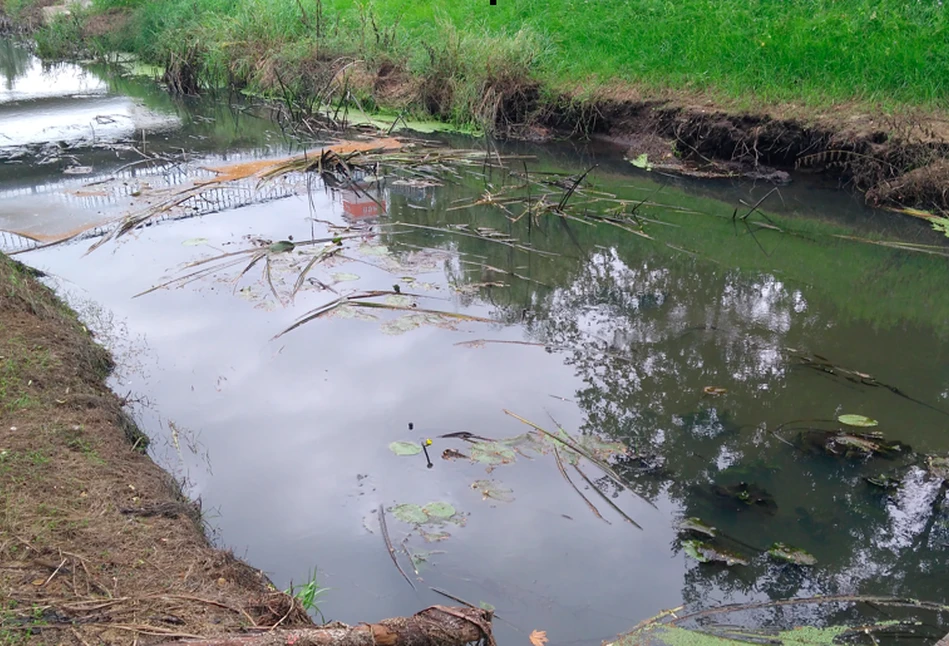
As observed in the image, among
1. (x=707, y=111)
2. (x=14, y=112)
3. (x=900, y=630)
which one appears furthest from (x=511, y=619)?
(x=14, y=112)

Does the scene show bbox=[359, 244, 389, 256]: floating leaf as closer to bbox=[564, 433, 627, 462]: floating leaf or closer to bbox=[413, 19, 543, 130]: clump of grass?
bbox=[564, 433, 627, 462]: floating leaf

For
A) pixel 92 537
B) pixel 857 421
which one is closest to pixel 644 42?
pixel 857 421

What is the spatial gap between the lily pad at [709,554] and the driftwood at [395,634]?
1281 millimetres

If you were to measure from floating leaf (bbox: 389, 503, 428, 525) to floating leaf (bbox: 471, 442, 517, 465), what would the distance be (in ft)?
1.64

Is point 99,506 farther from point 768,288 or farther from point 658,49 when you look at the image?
point 658,49

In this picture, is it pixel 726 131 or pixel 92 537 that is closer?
pixel 92 537

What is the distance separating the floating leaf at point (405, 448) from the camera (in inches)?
163

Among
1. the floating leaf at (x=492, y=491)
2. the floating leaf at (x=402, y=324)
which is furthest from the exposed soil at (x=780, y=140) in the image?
the floating leaf at (x=492, y=491)

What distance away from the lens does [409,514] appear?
12.1 ft

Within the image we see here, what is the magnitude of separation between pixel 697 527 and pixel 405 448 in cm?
152

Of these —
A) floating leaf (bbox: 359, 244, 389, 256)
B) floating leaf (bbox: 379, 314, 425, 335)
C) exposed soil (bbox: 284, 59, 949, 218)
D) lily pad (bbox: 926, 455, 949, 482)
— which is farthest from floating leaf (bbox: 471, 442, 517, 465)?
exposed soil (bbox: 284, 59, 949, 218)

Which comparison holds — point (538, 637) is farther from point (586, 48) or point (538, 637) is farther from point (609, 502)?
point (586, 48)

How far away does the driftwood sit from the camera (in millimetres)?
2312

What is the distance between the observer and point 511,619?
314cm
